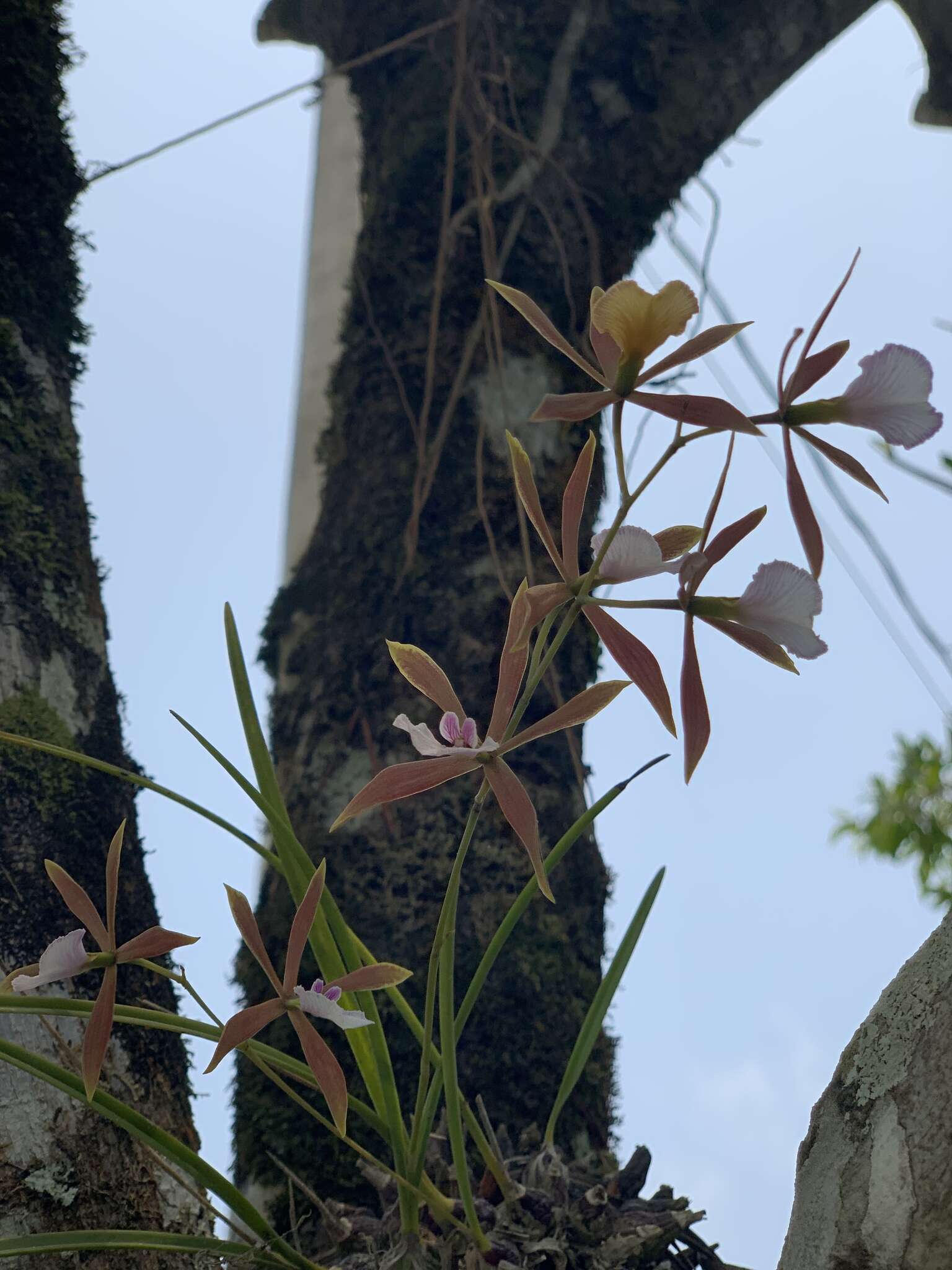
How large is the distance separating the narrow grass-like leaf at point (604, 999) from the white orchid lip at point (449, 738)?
1.05 feet

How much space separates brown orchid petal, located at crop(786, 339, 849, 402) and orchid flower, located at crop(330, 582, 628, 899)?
16 centimetres

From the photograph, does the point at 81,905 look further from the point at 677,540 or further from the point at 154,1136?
the point at 677,540

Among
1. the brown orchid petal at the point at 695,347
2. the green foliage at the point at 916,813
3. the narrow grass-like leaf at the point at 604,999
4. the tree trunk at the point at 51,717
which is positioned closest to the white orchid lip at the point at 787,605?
the brown orchid petal at the point at 695,347

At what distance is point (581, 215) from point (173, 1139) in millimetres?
1118

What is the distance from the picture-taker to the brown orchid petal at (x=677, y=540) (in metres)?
0.58

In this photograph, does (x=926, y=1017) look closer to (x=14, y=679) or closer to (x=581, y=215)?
(x=14, y=679)

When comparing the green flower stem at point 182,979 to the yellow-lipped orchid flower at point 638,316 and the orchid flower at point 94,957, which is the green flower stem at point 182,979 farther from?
the yellow-lipped orchid flower at point 638,316

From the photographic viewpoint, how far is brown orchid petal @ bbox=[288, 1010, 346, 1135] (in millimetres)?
535

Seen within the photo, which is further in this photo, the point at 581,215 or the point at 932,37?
the point at 932,37

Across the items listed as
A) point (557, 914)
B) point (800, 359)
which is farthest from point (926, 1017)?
point (557, 914)

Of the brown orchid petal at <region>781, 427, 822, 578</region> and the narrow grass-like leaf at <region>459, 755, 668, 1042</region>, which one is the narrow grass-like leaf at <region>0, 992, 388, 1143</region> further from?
the brown orchid petal at <region>781, 427, 822, 578</region>

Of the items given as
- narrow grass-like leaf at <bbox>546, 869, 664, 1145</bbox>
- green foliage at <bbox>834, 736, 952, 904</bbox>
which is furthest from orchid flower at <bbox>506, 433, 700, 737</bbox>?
green foliage at <bbox>834, 736, 952, 904</bbox>

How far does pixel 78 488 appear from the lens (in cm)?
92

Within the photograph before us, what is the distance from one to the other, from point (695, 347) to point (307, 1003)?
0.35 metres
